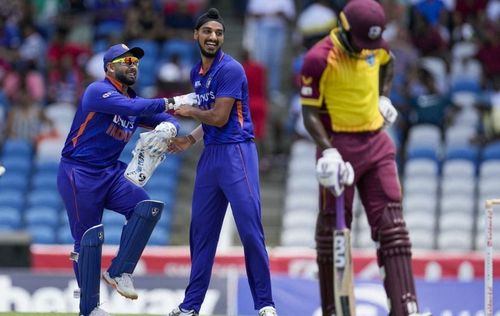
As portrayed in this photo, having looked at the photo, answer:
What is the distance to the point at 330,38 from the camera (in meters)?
10.0

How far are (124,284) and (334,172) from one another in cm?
201

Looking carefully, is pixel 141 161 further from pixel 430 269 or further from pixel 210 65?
pixel 430 269

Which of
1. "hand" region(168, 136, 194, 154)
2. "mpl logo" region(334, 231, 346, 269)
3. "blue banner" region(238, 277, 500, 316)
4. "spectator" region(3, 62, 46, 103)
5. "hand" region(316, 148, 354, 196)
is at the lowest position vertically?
"blue banner" region(238, 277, 500, 316)

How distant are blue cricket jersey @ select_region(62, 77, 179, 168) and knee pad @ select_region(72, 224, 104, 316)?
0.61 m

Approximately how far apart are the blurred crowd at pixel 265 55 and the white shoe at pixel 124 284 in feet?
27.1

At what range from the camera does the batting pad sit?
10.4m

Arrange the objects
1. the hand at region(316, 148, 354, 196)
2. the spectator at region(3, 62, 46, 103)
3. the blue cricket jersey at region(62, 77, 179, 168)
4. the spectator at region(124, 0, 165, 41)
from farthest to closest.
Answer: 1. the spectator at region(124, 0, 165, 41)
2. the spectator at region(3, 62, 46, 103)
3. the blue cricket jersey at region(62, 77, 179, 168)
4. the hand at region(316, 148, 354, 196)

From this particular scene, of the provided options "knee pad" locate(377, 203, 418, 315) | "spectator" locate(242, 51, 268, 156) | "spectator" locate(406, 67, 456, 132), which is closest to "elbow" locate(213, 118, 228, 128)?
"knee pad" locate(377, 203, 418, 315)

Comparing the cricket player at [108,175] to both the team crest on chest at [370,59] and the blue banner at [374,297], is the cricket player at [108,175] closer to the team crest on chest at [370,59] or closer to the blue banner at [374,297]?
the team crest on chest at [370,59]

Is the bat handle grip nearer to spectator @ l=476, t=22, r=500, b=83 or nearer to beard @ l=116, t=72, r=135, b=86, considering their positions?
beard @ l=116, t=72, r=135, b=86

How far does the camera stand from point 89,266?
1045 centimetres

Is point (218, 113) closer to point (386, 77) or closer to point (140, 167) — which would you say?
point (140, 167)

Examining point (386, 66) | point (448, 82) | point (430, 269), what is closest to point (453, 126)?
point (448, 82)

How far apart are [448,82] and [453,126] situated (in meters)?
1.13
